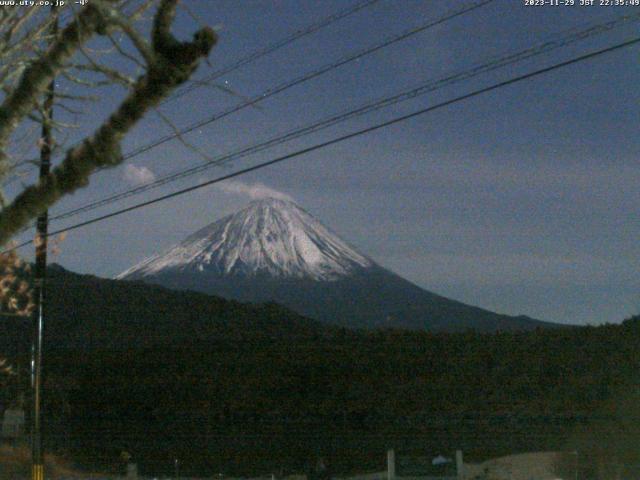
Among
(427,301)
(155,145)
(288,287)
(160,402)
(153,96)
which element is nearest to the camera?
(153,96)

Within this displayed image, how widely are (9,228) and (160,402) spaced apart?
2534cm

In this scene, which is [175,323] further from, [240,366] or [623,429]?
[623,429]

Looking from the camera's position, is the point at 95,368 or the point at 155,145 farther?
the point at 95,368

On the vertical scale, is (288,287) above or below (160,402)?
above

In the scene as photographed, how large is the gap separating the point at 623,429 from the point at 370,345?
9.89 meters

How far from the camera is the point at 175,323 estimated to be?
119 feet

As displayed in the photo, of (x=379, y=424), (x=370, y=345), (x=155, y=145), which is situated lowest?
(x=379, y=424)

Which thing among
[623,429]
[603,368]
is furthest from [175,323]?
[623,429]

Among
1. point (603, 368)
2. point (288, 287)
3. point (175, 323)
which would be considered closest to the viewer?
point (603, 368)

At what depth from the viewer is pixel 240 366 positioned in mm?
29922

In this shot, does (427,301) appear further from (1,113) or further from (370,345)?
(1,113)

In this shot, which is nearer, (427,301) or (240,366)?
(240,366)

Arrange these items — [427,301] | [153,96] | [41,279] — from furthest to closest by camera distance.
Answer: [427,301]
[41,279]
[153,96]

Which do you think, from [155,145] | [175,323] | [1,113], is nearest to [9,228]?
[1,113]
